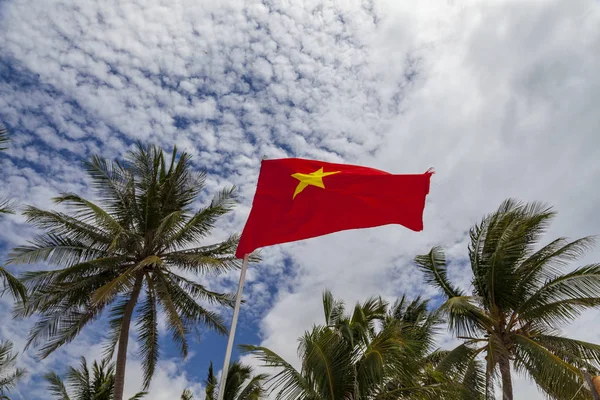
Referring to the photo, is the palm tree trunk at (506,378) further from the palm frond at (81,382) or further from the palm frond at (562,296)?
the palm frond at (81,382)

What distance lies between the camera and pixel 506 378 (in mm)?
15828

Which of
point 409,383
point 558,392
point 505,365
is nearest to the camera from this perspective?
point 409,383

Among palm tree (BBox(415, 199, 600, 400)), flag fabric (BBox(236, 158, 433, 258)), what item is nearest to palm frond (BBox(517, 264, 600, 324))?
palm tree (BBox(415, 199, 600, 400))

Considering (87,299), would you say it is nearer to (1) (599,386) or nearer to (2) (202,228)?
(2) (202,228)

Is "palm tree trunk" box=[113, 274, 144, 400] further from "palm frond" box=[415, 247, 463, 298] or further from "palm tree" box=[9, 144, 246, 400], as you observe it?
"palm frond" box=[415, 247, 463, 298]

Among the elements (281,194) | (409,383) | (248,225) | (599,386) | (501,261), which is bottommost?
(599,386)

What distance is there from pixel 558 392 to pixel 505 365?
2.07 metres

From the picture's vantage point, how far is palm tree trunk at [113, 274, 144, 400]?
17.2 meters

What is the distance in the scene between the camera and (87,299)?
61.8ft

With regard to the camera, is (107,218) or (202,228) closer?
(107,218)

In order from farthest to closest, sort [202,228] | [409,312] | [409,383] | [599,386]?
[409,312]
[202,228]
[409,383]
[599,386]

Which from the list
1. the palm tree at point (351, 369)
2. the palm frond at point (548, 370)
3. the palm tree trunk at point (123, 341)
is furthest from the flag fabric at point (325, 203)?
the palm tree trunk at point (123, 341)

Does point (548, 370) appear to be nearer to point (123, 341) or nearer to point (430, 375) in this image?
point (430, 375)

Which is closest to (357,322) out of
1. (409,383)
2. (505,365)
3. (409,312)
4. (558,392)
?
(409,383)
